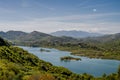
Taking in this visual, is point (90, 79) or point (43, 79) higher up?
point (43, 79)

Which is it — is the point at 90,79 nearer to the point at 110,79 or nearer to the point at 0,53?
the point at 110,79

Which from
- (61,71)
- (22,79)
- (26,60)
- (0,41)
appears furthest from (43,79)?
(0,41)

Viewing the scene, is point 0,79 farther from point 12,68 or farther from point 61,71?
point 61,71

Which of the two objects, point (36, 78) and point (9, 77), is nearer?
point (36, 78)

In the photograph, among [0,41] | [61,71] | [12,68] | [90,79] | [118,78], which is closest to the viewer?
[12,68]

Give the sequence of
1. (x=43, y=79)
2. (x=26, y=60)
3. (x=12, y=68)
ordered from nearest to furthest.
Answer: (x=43, y=79)
(x=12, y=68)
(x=26, y=60)

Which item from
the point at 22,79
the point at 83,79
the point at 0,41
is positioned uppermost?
the point at 0,41

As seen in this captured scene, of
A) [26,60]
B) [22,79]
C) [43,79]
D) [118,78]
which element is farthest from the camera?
[26,60]

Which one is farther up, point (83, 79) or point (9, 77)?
point (9, 77)

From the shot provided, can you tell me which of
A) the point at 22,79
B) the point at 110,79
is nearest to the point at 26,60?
the point at 110,79
